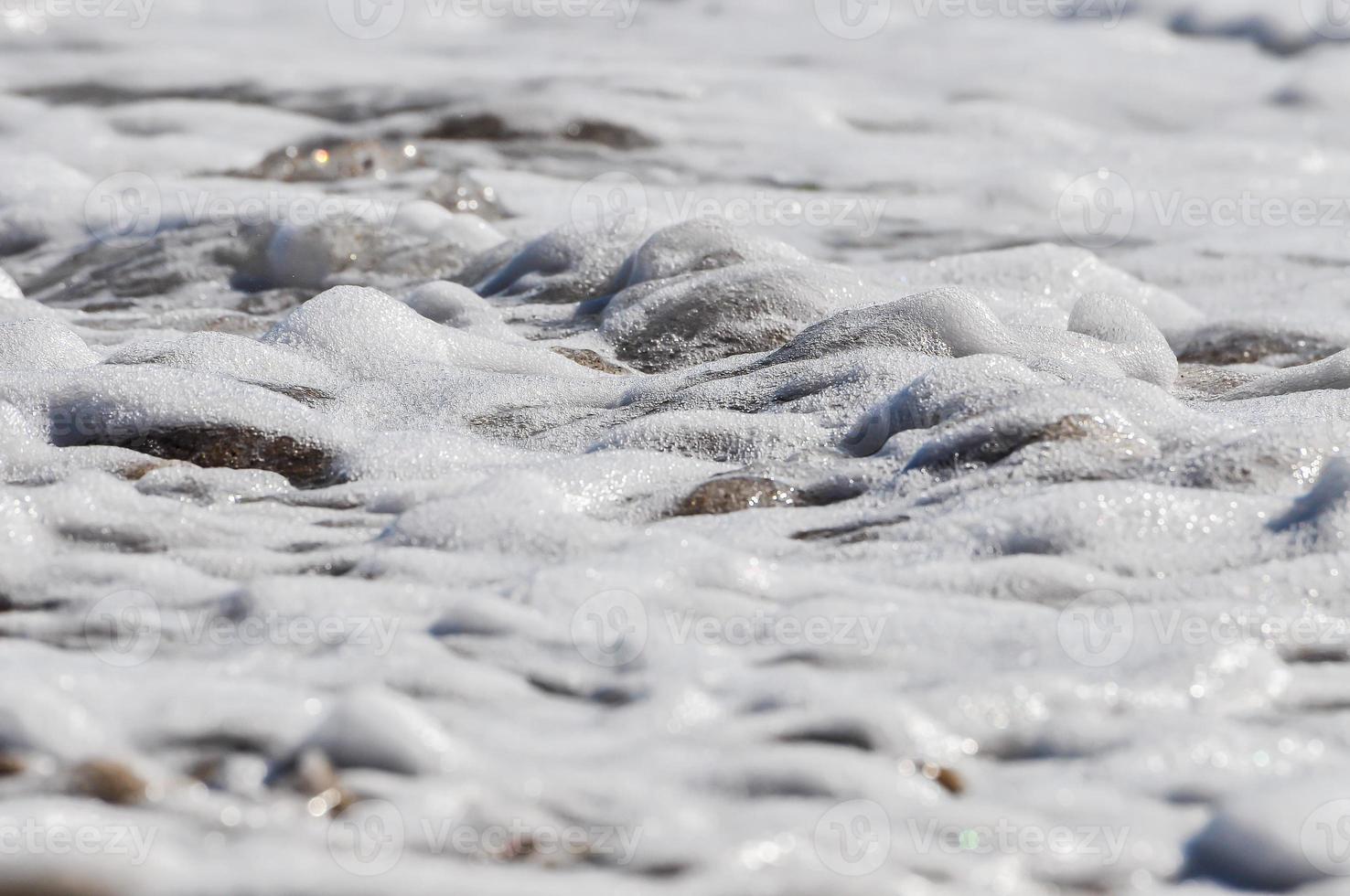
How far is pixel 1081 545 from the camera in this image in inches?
87.3

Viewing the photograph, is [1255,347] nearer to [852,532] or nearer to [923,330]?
[923,330]

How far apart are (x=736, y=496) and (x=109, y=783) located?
1318 mm

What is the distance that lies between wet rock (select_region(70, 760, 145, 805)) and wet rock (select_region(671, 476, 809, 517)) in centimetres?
118

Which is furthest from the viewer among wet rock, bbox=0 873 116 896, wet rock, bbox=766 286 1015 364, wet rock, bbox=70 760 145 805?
wet rock, bbox=766 286 1015 364

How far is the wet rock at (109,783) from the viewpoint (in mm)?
1491

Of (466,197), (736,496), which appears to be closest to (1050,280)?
(736,496)

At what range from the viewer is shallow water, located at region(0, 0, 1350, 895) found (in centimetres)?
150

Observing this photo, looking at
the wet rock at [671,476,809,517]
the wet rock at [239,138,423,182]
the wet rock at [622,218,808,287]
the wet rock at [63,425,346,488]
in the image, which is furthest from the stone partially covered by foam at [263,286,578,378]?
the wet rock at [239,138,423,182]

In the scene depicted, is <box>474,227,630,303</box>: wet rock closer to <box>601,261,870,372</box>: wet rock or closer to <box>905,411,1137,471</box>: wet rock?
<box>601,261,870,372</box>: wet rock

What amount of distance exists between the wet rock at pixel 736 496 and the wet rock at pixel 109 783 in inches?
46.6

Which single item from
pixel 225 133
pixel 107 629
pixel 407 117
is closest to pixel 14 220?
pixel 225 133

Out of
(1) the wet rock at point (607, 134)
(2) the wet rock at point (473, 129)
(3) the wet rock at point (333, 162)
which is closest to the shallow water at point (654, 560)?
(3) the wet rock at point (333, 162)

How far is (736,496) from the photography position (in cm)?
256

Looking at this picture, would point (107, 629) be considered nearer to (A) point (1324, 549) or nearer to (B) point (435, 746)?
(B) point (435, 746)
